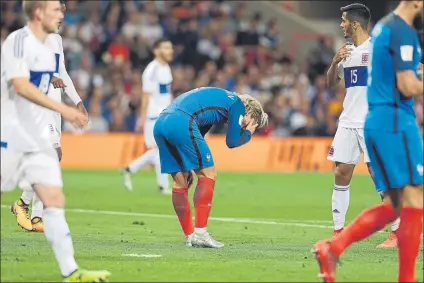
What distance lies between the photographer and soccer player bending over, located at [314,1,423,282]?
28.5ft

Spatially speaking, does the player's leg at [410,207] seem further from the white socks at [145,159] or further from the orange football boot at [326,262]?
the white socks at [145,159]

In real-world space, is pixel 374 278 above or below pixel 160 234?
above

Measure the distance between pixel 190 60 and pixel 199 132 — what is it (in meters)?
20.0

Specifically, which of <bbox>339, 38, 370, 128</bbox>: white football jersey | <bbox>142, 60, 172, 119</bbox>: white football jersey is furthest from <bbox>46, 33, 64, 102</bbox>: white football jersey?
<bbox>142, 60, 172, 119</bbox>: white football jersey

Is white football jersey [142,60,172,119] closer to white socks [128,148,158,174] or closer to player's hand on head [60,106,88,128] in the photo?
white socks [128,148,158,174]

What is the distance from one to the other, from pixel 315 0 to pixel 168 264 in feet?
93.7

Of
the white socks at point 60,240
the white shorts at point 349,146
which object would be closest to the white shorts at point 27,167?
the white socks at point 60,240

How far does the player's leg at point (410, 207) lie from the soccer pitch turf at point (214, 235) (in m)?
0.56

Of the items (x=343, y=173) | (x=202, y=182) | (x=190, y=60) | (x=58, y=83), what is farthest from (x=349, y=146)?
(x=190, y=60)

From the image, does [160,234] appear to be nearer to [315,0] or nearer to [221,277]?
[221,277]

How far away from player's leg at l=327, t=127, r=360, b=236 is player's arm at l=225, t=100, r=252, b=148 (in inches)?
54.0

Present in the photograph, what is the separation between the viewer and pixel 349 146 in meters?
12.8

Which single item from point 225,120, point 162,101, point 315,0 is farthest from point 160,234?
point 315,0

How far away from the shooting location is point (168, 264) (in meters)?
10.1
